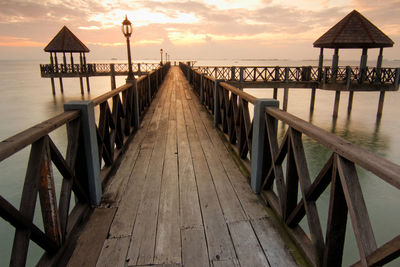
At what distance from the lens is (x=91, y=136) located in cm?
289

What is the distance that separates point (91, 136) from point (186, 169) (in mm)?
1585

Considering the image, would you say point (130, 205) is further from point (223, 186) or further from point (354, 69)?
point (354, 69)

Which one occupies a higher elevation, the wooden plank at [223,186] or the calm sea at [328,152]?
the wooden plank at [223,186]

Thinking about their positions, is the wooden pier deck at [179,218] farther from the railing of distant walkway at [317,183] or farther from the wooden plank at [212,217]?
the railing of distant walkway at [317,183]

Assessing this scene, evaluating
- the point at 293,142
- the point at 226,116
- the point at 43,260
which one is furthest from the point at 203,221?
the point at 226,116

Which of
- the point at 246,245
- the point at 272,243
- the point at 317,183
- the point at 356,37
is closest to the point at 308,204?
the point at 317,183

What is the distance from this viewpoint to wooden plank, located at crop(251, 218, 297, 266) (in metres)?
2.20

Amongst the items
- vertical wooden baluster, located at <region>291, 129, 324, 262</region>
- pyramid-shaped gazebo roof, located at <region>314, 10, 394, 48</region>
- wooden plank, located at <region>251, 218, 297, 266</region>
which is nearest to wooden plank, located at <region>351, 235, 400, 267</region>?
vertical wooden baluster, located at <region>291, 129, 324, 262</region>

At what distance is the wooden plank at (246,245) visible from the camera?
7.18 ft

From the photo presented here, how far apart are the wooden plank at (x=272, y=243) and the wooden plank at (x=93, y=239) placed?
1.46 m

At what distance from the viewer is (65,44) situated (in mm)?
26000

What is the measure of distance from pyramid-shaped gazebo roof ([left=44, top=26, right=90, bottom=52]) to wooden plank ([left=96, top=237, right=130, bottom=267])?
91.2 ft

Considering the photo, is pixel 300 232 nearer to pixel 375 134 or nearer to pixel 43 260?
pixel 43 260

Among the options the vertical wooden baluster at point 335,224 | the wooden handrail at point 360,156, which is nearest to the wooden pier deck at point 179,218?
the vertical wooden baluster at point 335,224
